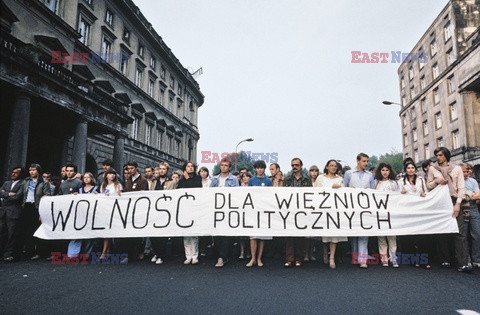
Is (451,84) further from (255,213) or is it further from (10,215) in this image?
(10,215)

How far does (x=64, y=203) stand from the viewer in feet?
19.9

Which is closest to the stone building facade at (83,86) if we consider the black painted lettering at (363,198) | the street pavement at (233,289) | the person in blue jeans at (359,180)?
the street pavement at (233,289)

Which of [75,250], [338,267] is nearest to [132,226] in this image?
[75,250]

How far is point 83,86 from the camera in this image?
14586 mm

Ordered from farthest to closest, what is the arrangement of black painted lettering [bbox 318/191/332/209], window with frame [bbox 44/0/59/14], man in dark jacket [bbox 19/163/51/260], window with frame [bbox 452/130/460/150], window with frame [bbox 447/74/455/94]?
window with frame [bbox 447/74/455/94]
window with frame [bbox 452/130/460/150]
window with frame [bbox 44/0/59/14]
man in dark jacket [bbox 19/163/51/260]
black painted lettering [bbox 318/191/332/209]

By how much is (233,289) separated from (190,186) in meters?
2.54

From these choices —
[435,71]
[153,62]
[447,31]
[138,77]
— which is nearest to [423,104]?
[435,71]

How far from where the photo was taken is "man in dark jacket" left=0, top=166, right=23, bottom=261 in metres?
6.04

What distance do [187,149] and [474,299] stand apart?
33.2 m

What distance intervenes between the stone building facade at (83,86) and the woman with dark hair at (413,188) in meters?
11.7

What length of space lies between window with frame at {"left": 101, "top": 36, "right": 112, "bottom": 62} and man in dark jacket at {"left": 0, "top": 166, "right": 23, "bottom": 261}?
17.0 m

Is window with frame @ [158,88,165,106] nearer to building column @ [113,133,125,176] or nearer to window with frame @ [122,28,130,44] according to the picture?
window with frame @ [122,28,130,44]

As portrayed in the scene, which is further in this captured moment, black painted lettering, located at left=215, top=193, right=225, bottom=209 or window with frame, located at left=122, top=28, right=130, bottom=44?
window with frame, located at left=122, top=28, right=130, bottom=44

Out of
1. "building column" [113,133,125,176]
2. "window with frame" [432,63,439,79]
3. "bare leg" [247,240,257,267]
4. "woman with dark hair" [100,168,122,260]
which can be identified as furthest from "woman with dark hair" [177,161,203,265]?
"window with frame" [432,63,439,79]
